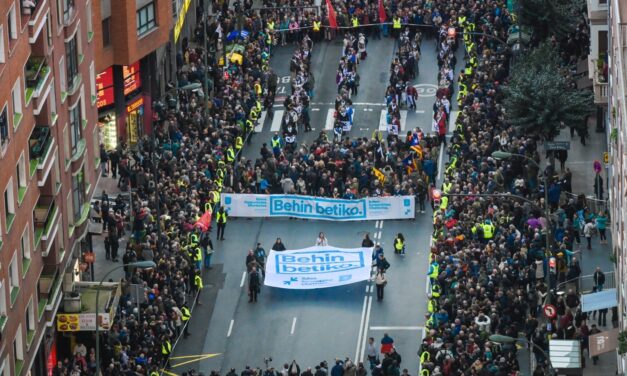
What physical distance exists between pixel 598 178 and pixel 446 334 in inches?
675

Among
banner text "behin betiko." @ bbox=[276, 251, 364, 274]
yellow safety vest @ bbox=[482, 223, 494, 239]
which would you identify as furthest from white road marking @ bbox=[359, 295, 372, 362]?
yellow safety vest @ bbox=[482, 223, 494, 239]

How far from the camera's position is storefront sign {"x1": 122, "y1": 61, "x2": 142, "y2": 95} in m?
115

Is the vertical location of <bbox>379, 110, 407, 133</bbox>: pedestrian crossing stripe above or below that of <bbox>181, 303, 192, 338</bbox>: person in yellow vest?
above

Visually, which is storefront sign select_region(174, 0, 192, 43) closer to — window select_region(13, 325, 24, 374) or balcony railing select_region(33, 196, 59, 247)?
balcony railing select_region(33, 196, 59, 247)

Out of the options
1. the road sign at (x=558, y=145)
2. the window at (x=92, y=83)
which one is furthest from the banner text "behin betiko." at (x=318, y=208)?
the window at (x=92, y=83)

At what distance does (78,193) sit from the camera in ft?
307

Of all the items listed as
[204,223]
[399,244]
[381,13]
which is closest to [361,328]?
[399,244]

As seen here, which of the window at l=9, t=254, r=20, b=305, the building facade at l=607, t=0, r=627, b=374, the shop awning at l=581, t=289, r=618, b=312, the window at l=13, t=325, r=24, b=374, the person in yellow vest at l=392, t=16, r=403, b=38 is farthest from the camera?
the person in yellow vest at l=392, t=16, r=403, b=38

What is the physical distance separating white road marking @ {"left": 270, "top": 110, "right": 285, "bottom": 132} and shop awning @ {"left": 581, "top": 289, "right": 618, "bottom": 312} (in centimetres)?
2992

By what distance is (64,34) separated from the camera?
90.7m

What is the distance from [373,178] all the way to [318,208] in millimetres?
3326

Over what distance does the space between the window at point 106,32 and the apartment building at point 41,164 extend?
15272 mm

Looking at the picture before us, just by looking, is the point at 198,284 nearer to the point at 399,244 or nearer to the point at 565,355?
the point at 399,244

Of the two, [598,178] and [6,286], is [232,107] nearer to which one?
[598,178]
